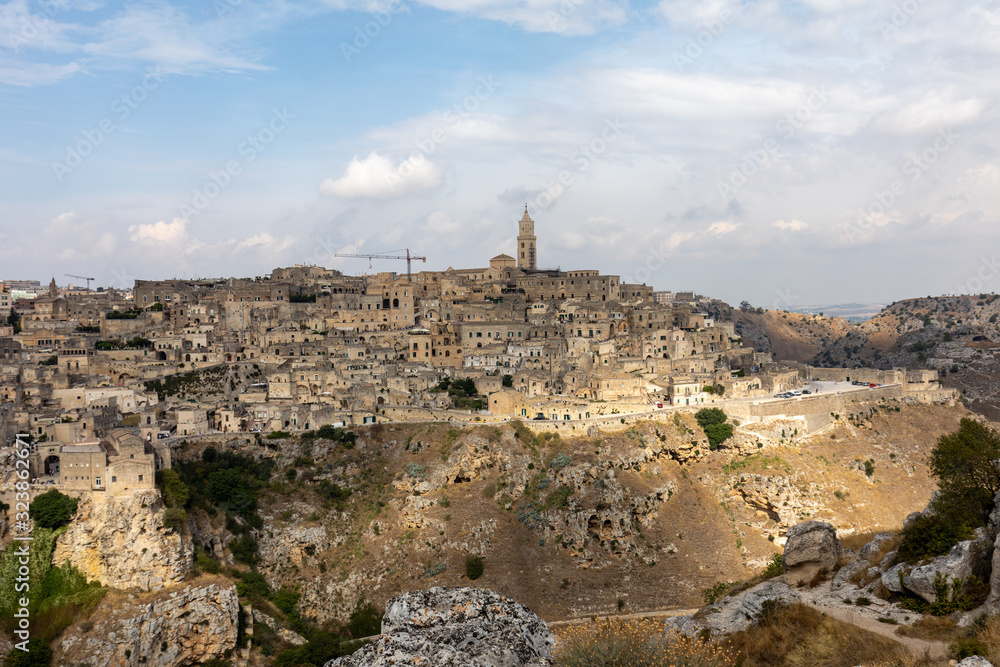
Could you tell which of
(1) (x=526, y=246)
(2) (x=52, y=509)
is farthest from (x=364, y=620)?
(1) (x=526, y=246)

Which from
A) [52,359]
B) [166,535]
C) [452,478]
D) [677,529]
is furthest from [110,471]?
[677,529]

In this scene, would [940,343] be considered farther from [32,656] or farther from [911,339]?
[32,656]

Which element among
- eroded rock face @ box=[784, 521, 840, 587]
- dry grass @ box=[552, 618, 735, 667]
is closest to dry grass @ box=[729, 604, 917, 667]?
dry grass @ box=[552, 618, 735, 667]

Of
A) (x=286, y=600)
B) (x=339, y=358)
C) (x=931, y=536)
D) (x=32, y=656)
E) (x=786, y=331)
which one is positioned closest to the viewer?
(x=931, y=536)

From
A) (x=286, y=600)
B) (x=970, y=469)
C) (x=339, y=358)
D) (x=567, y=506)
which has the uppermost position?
(x=339, y=358)

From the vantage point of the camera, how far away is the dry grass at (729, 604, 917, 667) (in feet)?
39.1

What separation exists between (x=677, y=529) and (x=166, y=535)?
979 inches

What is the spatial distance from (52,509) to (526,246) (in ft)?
193

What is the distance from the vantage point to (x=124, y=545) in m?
31.7

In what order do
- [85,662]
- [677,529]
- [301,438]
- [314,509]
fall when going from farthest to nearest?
[301,438] → [314,509] → [677,529] → [85,662]

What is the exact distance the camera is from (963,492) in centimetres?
1614

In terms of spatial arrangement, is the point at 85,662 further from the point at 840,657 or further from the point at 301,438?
the point at 840,657

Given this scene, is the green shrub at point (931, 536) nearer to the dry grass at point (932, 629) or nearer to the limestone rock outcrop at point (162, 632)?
the dry grass at point (932, 629)

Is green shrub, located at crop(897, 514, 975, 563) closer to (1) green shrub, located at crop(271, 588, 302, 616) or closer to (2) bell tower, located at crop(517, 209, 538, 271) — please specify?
(1) green shrub, located at crop(271, 588, 302, 616)
